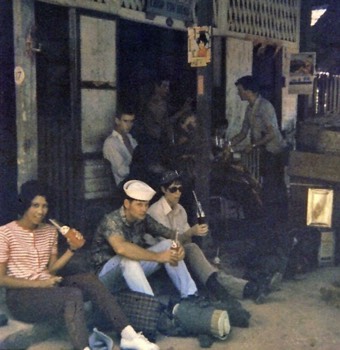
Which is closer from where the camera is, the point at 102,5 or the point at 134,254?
the point at 134,254

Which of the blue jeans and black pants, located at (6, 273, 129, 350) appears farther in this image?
the blue jeans

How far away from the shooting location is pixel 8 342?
4.78 m

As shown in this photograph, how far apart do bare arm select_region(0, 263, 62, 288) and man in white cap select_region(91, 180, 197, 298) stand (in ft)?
2.42

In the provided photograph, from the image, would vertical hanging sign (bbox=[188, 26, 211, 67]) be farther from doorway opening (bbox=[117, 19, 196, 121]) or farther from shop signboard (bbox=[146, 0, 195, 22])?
doorway opening (bbox=[117, 19, 196, 121])

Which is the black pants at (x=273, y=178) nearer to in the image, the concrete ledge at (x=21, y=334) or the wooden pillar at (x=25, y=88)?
the wooden pillar at (x=25, y=88)

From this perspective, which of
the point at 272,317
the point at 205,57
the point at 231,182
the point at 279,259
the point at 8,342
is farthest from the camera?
the point at 231,182

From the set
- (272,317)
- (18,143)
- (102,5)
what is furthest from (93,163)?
(272,317)

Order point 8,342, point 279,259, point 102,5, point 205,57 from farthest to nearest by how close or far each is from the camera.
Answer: point 102,5
point 279,259
point 205,57
point 8,342

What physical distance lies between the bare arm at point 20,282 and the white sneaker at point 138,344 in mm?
701

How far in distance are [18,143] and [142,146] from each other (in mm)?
1607

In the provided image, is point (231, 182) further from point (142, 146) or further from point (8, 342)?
point (8, 342)

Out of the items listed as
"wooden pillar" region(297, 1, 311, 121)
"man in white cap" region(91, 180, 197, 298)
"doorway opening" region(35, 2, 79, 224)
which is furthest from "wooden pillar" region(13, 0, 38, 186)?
"wooden pillar" region(297, 1, 311, 121)

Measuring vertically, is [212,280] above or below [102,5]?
below

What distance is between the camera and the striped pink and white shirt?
4871 millimetres
